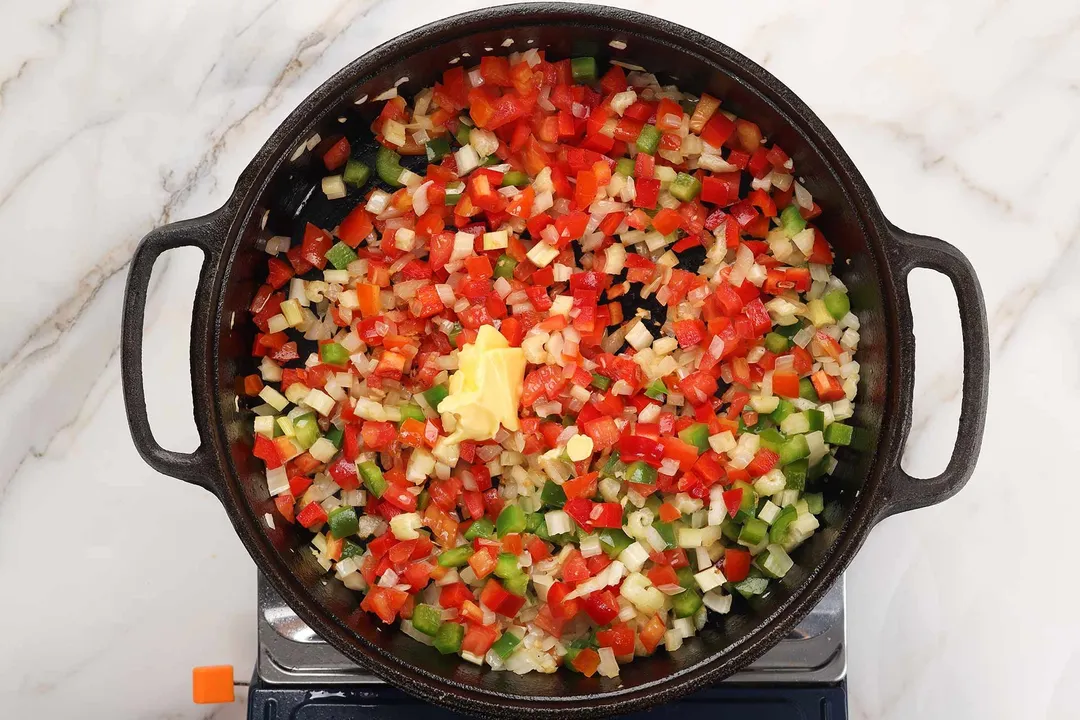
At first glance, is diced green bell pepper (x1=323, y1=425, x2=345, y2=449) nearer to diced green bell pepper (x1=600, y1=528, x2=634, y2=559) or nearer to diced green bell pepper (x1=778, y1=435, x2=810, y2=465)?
diced green bell pepper (x1=600, y1=528, x2=634, y2=559)

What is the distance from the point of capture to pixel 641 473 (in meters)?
1.56

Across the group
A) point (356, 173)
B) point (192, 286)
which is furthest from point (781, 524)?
point (192, 286)

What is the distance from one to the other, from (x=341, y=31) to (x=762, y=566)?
1.32 m

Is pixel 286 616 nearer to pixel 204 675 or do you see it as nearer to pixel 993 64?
pixel 204 675

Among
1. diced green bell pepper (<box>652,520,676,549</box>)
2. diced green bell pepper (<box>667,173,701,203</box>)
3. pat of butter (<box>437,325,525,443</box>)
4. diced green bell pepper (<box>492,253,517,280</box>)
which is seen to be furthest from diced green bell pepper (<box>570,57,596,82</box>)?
diced green bell pepper (<box>652,520,676,549</box>)

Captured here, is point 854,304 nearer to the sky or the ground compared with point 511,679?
nearer to the sky

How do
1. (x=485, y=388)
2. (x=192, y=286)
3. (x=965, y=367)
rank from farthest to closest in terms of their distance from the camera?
(x=192, y=286)
(x=485, y=388)
(x=965, y=367)

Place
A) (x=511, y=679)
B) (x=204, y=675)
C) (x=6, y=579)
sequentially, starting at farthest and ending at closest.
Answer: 1. (x=6, y=579)
2. (x=204, y=675)
3. (x=511, y=679)

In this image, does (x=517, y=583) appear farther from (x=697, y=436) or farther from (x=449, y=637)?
(x=697, y=436)

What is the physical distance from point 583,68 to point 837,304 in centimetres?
62

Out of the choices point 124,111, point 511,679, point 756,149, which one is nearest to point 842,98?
point 756,149

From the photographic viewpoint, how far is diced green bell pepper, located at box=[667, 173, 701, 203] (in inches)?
63.8

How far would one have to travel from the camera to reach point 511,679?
61.8 inches

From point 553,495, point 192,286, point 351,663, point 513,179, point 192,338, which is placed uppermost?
point 513,179
